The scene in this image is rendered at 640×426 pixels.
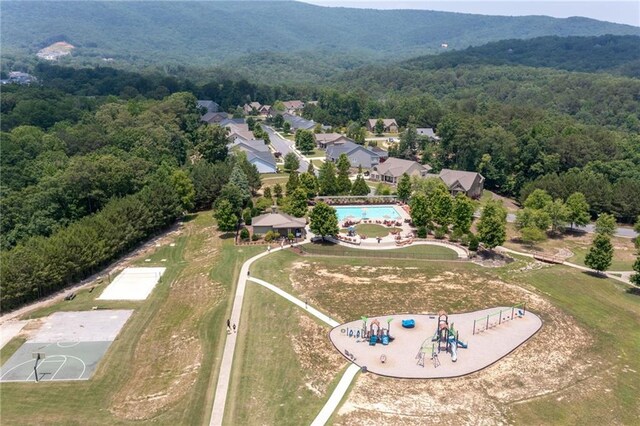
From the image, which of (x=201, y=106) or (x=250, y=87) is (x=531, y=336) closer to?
(x=201, y=106)

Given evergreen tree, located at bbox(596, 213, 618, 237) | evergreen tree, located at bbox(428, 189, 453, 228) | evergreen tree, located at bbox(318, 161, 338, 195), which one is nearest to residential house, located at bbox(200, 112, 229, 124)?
evergreen tree, located at bbox(318, 161, 338, 195)

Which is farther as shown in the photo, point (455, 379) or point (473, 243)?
point (473, 243)

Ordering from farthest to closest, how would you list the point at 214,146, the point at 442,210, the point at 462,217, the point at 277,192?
the point at 214,146 → the point at 277,192 → the point at 442,210 → the point at 462,217

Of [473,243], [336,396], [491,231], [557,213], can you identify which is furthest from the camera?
[557,213]

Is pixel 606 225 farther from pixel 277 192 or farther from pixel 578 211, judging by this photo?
pixel 277 192

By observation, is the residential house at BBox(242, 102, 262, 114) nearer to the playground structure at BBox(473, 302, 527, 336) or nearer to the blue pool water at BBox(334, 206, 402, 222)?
the blue pool water at BBox(334, 206, 402, 222)

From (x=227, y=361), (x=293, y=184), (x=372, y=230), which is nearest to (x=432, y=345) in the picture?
(x=227, y=361)

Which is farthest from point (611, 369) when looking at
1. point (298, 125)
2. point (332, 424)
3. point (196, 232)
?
point (298, 125)

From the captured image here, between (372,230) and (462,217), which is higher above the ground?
(462,217)

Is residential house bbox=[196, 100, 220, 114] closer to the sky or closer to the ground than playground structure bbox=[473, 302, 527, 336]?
closer to the sky
